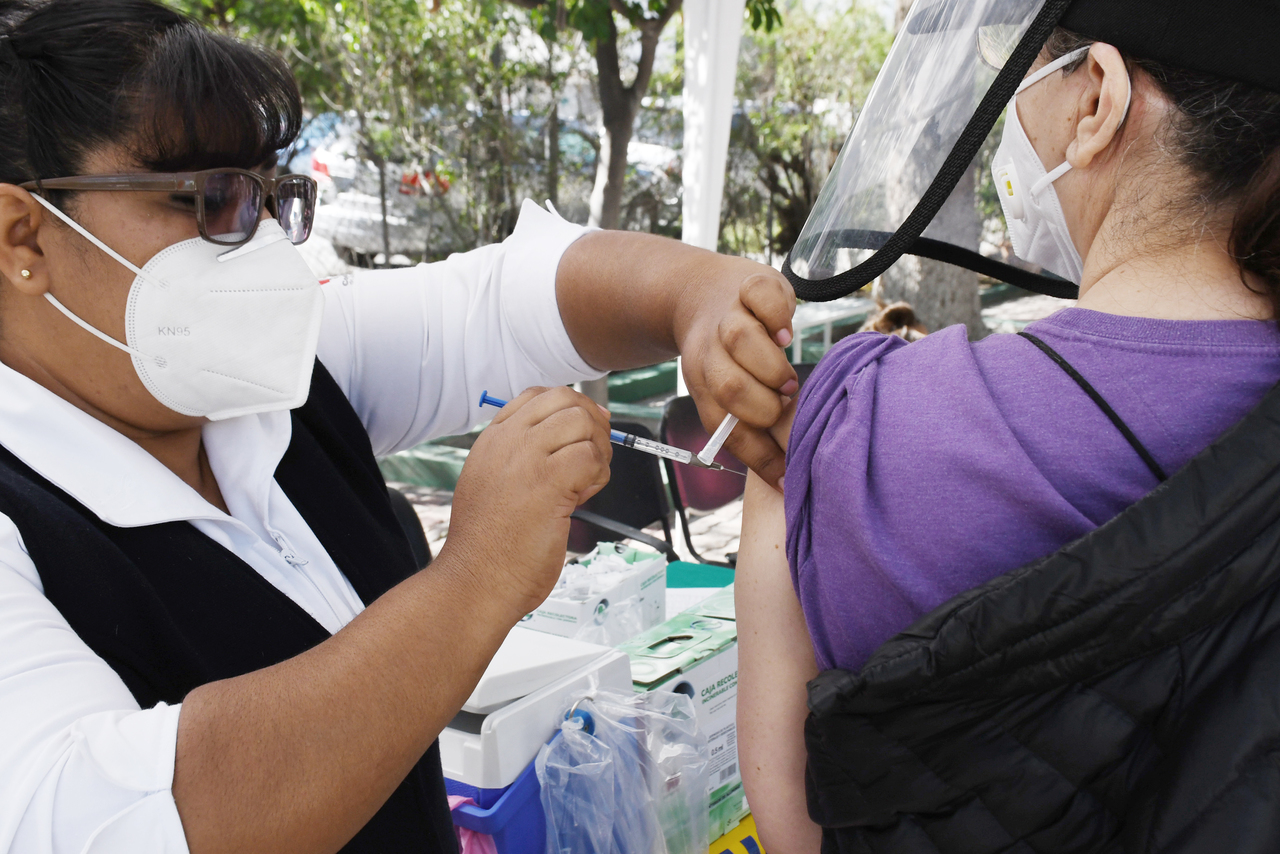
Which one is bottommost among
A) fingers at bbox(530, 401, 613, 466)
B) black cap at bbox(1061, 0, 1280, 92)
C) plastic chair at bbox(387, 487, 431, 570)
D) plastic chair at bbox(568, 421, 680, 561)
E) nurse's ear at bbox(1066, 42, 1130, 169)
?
plastic chair at bbox(568, 421, 680, 561)

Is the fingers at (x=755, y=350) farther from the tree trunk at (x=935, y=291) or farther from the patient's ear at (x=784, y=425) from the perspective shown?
the tree trunk at (x=935, y=291)

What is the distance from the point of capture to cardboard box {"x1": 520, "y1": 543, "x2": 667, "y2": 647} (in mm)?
1987

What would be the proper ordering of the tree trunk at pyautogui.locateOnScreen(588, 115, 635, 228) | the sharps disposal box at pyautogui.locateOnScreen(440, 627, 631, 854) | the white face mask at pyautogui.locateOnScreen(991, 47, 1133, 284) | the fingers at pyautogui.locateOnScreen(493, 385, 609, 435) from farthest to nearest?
the tree trunk at pyautogui.locateOnScreen(588, 115, 635, 228) → the sharps disposal box at pyautogui.locateOnScreen(440, 627, 631, 854) → the fingers at pyautogui.locateOnScreen(493, 385, 609, 435) → the white face mask at pyautogui.locateOnScreen(991, 47, 1133, 284)

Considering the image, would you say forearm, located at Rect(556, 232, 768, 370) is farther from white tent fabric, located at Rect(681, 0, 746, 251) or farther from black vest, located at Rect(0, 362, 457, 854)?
white tent fabric, located at Rect(681, 0, 746, 251)

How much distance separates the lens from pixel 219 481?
1188 mm

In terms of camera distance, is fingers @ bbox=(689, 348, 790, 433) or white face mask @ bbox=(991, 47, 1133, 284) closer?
white face mask @ bbox=(991, 47, 1133, 284)

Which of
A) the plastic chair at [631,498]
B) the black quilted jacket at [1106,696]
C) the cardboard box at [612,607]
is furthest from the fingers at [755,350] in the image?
the plastic chair at [631,498]

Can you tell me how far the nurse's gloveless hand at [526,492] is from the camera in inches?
37.6

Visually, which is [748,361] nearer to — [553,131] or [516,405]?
[516,405]

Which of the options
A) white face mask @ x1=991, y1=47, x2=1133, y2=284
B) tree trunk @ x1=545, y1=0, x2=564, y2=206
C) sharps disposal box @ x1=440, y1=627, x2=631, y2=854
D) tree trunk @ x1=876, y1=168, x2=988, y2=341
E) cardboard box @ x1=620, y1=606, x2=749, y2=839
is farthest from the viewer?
tree trunk @ x1=545, y1=0, x2=564, y2=206

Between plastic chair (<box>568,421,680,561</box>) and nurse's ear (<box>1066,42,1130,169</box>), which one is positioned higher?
nurse's ear (<box>1066,42,1130,169</box>)

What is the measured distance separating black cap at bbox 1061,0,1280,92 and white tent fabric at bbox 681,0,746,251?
2.86m

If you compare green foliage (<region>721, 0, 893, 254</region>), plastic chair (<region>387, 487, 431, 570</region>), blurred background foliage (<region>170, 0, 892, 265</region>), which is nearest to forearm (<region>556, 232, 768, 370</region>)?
plastic chair (<region>387, 487, 431, 570</region>)

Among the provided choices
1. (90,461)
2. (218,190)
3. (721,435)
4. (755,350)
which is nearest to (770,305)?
(755,350)
